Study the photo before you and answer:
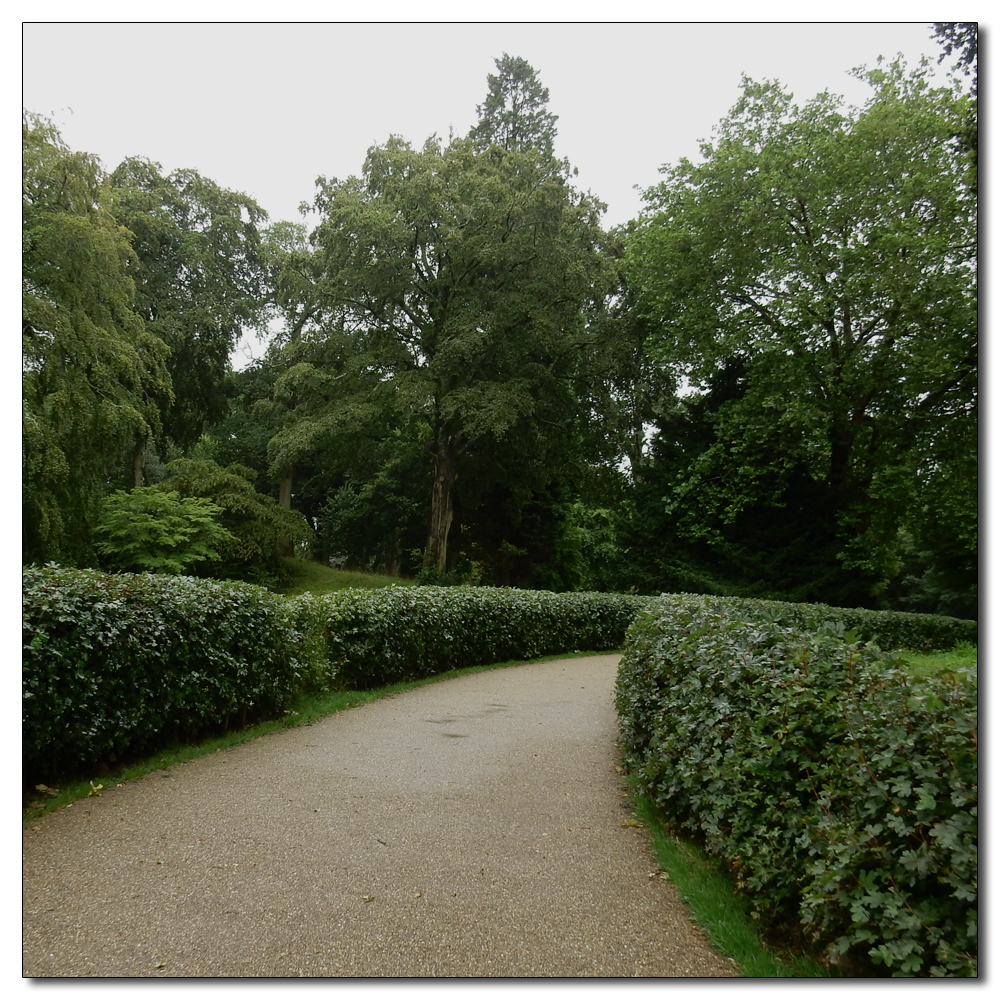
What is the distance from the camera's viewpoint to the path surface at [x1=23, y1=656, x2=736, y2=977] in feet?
8.16

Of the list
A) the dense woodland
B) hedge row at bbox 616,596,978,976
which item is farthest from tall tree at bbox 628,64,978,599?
hedge row at bbox 616,596,978,976

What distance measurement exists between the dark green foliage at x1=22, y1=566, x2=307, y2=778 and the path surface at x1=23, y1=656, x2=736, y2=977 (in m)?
0.37

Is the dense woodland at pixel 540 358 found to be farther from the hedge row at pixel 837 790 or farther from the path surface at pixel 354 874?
the path surface at pixel 354 874

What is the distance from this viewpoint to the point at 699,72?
11.5ft

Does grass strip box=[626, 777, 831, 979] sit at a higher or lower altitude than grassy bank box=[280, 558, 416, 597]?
higher

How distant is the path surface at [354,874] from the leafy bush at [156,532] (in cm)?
1088

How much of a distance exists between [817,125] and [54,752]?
37.0 feet

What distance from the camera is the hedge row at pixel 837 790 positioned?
6.35ft

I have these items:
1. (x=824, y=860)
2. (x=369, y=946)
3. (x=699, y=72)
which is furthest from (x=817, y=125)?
(x=369, y=946)

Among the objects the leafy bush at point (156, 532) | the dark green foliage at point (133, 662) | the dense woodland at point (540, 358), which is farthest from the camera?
the leafy bush at point (156, 532)

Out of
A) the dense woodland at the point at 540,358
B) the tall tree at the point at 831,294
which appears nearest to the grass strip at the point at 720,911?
the dense woodland at the point at 540,358

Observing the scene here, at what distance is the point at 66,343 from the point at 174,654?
9.71 ft

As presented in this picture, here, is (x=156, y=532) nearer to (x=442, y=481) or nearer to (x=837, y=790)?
(x=442, y=481)

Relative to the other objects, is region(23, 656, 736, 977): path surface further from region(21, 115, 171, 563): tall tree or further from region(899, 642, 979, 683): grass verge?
region(21, 115, 171, 563): tall tree
